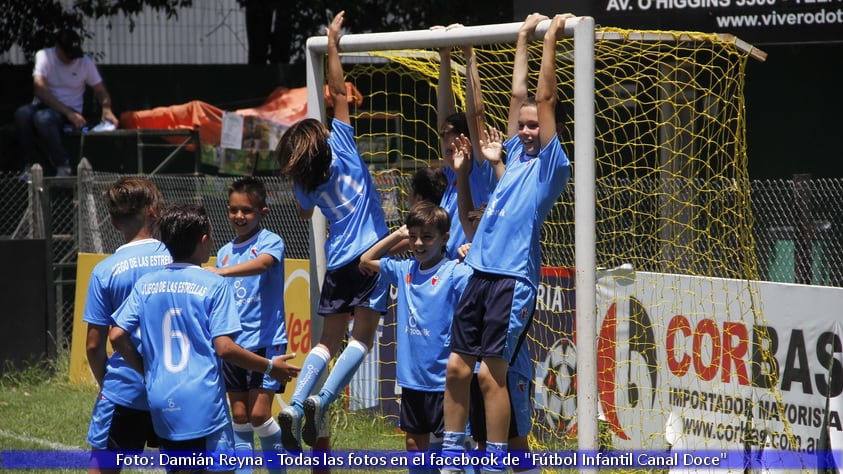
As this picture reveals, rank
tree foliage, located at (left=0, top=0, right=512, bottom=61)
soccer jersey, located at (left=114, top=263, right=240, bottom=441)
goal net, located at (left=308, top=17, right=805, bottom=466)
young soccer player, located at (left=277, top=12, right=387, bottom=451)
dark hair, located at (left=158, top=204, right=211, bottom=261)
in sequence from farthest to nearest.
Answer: tree foliage, located at (left=0, top=0, right=512, bottom=61) → goal net, located at (left=308, top=17, right=805, bottom=466) → young soccer player, located at (left=277, top=12, right=387, bottom=451) → dark hair, located at (left=158, top=204, right=211, bottom=261) → soccer jersey, located at (left=114, top=263, right=240, bottom=441)

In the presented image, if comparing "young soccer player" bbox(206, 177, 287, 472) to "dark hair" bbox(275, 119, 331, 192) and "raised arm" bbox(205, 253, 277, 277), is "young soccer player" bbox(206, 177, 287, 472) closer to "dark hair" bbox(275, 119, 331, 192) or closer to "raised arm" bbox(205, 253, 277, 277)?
"raised arm" bbox(205, 253, 277, 277)

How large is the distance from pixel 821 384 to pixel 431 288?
7.58 feet

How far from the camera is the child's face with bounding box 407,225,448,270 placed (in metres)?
5.43

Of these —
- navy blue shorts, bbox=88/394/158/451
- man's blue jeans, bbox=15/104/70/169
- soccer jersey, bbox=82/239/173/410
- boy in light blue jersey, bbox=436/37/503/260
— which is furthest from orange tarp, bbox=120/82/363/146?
navy blue shorts, bbox=88/394/158/451

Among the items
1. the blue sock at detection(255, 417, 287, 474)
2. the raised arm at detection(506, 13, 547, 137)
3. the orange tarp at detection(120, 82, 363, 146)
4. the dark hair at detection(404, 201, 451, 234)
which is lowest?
the blue sock at detection(255, 417, 287, 474)

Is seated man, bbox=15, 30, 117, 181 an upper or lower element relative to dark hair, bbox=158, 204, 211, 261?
upper

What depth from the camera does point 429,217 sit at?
539 centimetres

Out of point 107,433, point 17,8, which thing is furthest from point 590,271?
point 17,8

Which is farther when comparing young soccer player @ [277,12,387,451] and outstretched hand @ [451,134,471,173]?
young soccer player @ [277,12,387,451]

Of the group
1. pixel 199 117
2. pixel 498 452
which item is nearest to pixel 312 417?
pixel 498 452

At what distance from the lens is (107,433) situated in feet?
16.6

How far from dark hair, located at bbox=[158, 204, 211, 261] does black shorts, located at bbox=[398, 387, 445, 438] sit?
1.49 metres

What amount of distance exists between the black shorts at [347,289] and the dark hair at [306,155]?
50cm

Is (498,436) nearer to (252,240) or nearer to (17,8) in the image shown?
(252,240)
